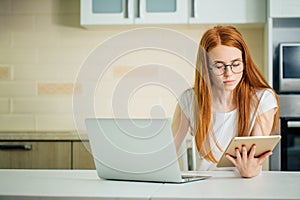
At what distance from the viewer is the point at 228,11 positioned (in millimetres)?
3533

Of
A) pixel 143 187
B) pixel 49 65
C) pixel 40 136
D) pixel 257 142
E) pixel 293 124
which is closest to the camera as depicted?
pixel 143 187

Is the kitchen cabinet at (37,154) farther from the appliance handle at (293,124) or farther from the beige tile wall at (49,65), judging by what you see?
the appliance handle at (293,124)

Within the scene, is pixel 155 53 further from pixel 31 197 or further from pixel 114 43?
pixel 31 197

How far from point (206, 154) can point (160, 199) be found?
91 centimetres

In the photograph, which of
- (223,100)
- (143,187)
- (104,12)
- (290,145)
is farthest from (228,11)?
(143,187)

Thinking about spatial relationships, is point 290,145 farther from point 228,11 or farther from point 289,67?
point 228,11

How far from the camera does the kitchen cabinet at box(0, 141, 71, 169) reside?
137 inches

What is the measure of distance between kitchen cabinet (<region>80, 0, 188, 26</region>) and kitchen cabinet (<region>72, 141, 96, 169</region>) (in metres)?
0.79

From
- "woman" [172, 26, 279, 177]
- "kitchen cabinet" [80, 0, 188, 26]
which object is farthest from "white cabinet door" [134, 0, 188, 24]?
"woman" [172, 26, 279, 177]

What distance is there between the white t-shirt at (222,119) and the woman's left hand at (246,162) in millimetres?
425

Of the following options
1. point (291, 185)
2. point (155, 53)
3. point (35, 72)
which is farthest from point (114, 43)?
point (291, 185)

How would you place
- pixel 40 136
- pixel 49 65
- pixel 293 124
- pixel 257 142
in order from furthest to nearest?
pixel 49 65 < pixel 40 136 < pixel 293 124 < pixel 257 142

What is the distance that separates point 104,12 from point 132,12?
18cm

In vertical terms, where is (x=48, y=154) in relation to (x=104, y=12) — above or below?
below
